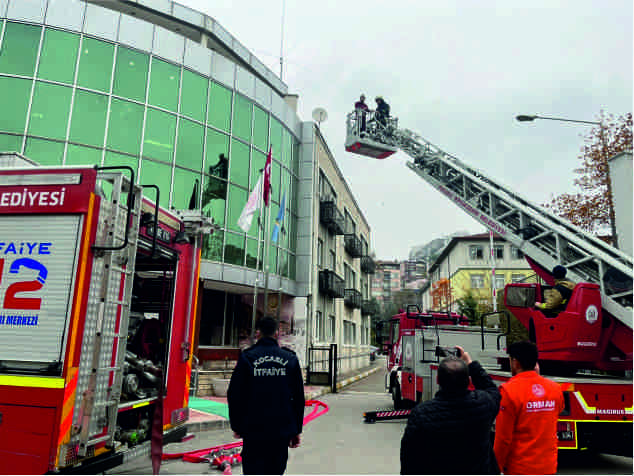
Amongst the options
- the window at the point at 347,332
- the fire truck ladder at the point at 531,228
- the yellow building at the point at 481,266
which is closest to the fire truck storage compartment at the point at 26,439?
the fire truck ladder at the point at 531,228

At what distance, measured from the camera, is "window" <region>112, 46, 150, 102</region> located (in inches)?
617

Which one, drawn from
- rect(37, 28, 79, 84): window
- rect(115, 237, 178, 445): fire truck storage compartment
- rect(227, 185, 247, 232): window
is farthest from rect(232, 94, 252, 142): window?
rect(115, 237, 178, 445): fire truck storage compartment

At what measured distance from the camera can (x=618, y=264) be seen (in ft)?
22.5

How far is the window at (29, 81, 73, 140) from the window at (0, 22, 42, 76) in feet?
2.37

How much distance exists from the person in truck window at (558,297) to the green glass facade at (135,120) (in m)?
11.7

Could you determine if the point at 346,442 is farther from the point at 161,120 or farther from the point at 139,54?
the point at 139,54

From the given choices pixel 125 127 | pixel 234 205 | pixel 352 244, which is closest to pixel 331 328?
pixel 352 244

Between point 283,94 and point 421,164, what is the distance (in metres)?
14.3

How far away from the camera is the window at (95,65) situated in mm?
15234

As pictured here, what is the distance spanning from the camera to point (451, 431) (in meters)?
2.83

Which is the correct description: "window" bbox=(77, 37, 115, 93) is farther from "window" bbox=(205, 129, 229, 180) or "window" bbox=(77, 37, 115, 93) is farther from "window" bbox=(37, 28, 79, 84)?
"window" bbox=(205, 129, 229, 180)

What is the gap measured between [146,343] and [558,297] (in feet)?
20.6

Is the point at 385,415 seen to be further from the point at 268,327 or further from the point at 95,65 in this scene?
the point at 95,65

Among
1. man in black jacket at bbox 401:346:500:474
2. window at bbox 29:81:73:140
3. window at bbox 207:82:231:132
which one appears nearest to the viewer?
man in black jacket at bbox 401:346:500:474
